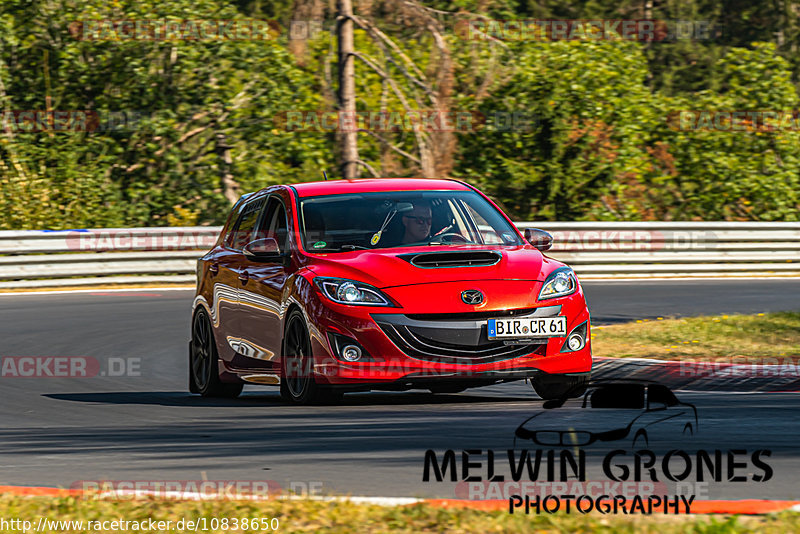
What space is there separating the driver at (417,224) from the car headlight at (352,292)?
0.90 meters

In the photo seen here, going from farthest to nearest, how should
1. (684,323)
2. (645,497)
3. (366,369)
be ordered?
(684,323) → (366,369) → (645,497)

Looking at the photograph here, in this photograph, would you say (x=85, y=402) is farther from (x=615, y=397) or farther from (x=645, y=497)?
(x=645, y=497)

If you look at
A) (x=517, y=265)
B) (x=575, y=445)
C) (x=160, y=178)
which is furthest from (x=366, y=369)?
(x=160, y=178)

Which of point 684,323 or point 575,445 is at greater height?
point 575,445

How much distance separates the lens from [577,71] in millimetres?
30156

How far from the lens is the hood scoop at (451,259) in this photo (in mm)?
Result: 9633

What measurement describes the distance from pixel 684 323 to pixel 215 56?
1629 cm

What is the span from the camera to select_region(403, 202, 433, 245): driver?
34.0ft

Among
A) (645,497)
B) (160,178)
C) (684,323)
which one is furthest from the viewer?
(160,178)

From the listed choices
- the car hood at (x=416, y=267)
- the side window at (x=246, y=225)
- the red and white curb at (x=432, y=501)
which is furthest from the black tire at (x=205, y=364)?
the red and white curb at (x=432, y=501)

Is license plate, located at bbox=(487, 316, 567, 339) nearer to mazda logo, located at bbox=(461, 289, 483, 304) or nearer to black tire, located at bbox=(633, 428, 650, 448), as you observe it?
mazda logo, located at bbox=(461, 289, 483, 304)

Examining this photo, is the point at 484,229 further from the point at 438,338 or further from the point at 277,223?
the point at 438,338

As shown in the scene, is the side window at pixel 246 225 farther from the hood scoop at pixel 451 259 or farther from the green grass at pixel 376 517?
the green grass at pixel 376 517

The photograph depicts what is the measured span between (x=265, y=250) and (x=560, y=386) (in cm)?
230
